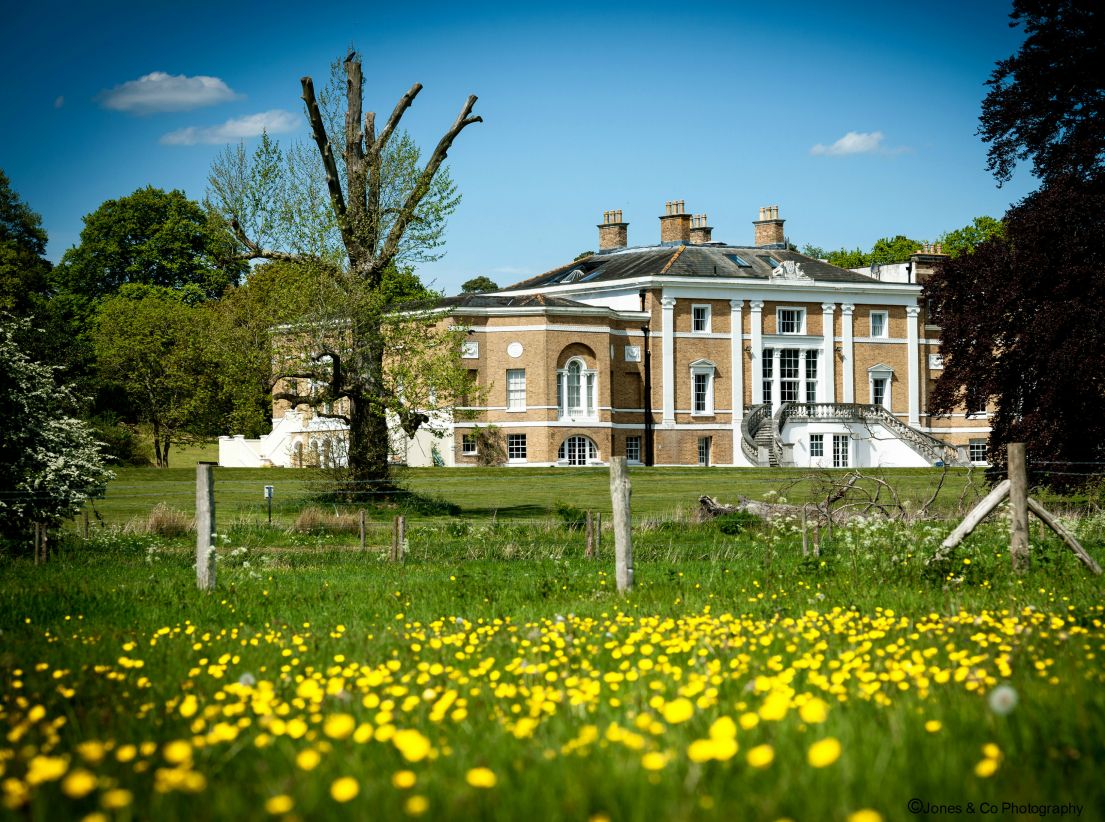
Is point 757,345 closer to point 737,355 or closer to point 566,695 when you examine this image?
point 737,355

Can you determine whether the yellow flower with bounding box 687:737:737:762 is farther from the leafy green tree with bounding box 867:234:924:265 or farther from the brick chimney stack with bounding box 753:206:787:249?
the leafy green tree with bounding box 867:234:924:265

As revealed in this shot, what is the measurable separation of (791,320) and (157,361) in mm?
32972

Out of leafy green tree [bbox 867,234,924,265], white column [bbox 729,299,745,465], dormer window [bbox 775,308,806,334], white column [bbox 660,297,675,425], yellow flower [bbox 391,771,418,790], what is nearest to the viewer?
yellow flower [bbox 391,771,418,790]

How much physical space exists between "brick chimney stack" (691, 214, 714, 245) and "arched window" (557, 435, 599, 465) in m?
21.3

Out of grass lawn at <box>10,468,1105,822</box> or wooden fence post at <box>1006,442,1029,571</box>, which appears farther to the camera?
wooden fence post at <box>1006,442,1029,571</box>

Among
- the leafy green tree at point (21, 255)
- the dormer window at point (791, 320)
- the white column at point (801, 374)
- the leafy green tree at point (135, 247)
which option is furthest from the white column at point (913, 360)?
the leafy green tree at point (21, 255)

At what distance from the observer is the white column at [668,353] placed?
5831cm

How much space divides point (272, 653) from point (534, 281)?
196 feet

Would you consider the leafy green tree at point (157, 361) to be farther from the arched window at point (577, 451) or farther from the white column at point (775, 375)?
the white column at point (775, 375)

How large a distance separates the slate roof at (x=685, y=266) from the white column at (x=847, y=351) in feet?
5.75

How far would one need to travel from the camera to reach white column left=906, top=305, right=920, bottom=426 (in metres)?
63.9

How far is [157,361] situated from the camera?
57156mm

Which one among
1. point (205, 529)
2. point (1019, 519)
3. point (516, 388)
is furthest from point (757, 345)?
point (205, 529)

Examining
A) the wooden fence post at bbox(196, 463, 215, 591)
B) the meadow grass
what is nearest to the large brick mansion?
the wooden fence post at bbox(196, 463, 215, 591)
